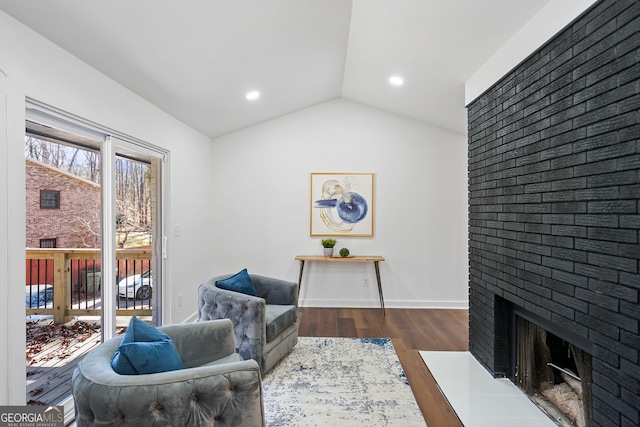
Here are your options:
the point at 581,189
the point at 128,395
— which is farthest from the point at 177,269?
the point at 581,189

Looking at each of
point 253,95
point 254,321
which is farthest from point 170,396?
point 253,95

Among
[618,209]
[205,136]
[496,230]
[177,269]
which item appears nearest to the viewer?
[618,209]

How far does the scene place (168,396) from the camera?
131 centimetres

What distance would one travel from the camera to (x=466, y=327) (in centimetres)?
389

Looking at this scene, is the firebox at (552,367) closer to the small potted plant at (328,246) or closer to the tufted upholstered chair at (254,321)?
the tufted upholstered chair at (254,321)

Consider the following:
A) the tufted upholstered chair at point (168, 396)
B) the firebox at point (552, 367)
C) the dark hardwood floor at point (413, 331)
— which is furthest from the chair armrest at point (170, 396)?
the firebox at point (552, 367)

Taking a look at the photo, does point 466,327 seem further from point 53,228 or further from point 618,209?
point 53,228

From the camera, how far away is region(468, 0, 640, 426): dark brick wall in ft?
4.65

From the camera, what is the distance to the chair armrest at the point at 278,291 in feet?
10.7

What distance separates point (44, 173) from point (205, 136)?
264 cm

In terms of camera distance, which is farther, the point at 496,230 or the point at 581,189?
the point at 496,230

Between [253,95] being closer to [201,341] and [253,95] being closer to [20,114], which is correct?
[20,114]

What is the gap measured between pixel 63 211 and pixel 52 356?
0.94 meters

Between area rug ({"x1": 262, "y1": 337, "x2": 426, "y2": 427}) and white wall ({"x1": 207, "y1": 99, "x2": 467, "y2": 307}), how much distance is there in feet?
4.85
